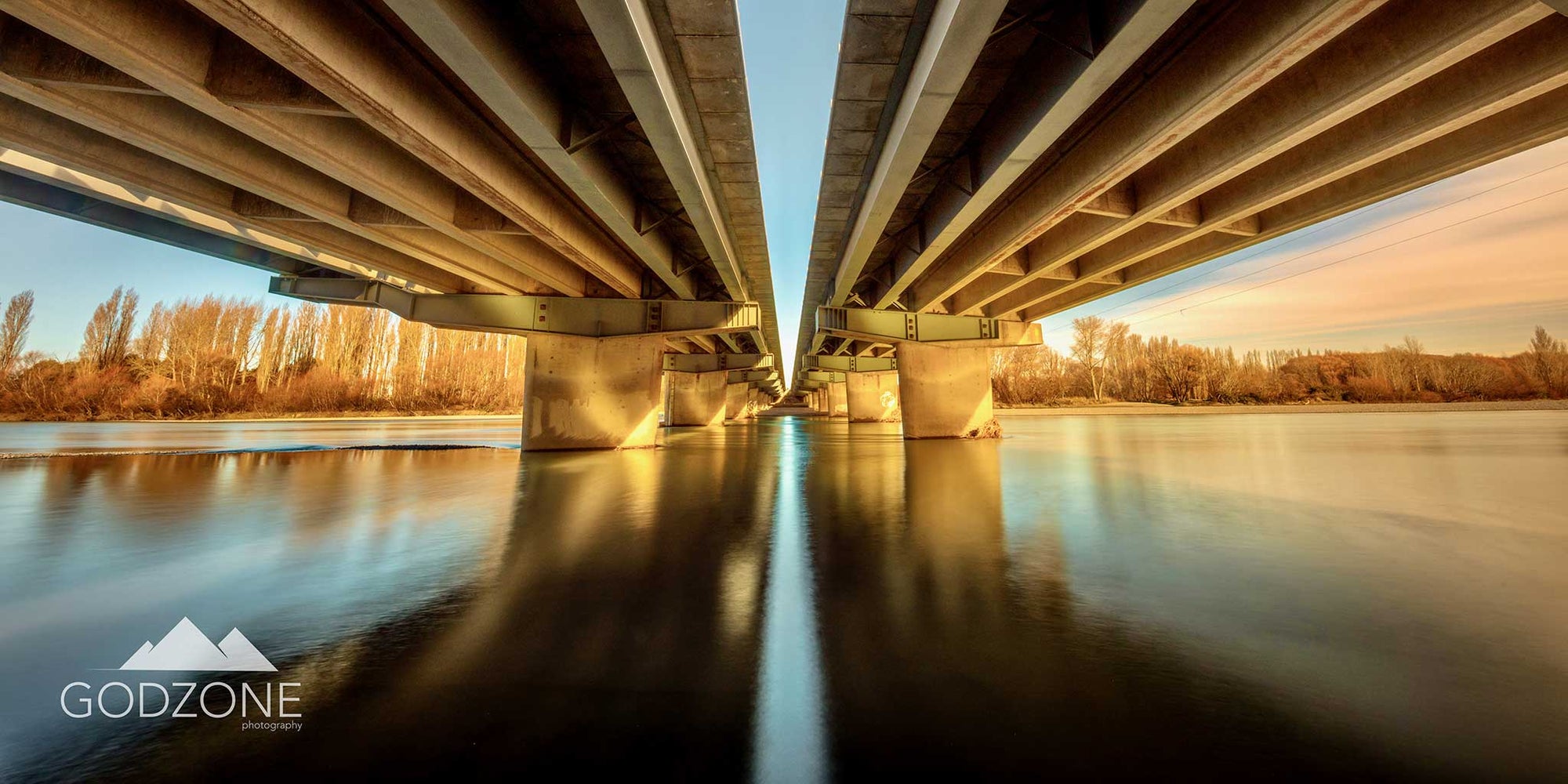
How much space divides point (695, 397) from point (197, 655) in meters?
28.7

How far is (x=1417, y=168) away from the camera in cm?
674

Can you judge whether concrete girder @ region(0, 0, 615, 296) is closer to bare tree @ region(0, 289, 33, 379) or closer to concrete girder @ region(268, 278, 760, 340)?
concrete girder @ region(268, 278, 760, 340)

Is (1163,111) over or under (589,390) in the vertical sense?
over

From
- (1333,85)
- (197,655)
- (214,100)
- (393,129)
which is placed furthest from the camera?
(393,129)

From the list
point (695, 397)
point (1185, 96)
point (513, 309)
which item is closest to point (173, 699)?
point (1185, 96)

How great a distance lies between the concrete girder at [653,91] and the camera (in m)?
4.29

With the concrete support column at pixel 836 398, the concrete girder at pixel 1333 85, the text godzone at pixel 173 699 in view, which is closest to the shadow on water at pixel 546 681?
the text godzone at pixel 173 699

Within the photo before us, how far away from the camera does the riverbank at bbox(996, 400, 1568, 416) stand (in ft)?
130

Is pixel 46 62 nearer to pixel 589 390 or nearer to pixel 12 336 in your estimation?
pixel 589 390

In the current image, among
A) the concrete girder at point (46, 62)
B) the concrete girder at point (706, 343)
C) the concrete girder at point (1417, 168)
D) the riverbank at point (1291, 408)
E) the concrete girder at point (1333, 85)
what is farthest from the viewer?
the riverbank at point (1291, 408)

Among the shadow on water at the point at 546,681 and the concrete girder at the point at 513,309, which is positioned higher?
the concrete girder at the point at 513,309

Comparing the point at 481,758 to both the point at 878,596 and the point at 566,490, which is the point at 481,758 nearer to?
the point at 878,596

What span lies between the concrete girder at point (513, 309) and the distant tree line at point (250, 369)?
23.4 meters

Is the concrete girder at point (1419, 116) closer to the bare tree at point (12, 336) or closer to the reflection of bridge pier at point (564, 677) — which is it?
the reflection of bridge pier at point (564, 677)
